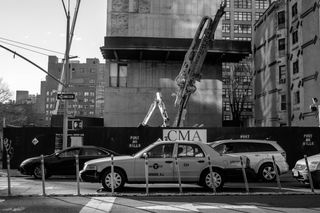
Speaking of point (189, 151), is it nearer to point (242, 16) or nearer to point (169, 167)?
point (169, 167)

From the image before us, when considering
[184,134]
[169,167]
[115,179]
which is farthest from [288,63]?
[115,179]

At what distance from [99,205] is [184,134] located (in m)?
12.6

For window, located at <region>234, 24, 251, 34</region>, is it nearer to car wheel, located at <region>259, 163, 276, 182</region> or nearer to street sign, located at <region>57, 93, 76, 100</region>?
street sign, located at <region>57, 93, 76, 100</region>

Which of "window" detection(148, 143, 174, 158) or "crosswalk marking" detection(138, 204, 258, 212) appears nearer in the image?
"crosswalk marking" detection(138, 204, 258, 212)

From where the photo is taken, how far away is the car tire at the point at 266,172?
16.7 metres

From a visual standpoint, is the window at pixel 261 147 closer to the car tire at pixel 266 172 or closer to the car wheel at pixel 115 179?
the car tire at pixel 266 172

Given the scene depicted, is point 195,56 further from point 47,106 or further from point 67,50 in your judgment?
point 47,106

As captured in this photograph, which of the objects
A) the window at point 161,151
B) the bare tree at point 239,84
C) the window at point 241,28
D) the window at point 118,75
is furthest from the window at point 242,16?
the window at point 161,151

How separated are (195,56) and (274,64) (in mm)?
20360

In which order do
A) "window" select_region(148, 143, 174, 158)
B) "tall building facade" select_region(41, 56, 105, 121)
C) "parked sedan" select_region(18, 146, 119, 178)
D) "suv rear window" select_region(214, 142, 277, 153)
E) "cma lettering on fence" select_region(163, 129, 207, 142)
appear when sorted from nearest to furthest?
"window" select_region(148, 143, 174, 158), "suv rear window" select_region(214, 142, 277, 153), "parked sedan" select_region(18, 146, 119, 178), "cma lettering on fence" select_region(163, 129, 207, 142), "tall building facade" select_region(41, 56, 105, 121)

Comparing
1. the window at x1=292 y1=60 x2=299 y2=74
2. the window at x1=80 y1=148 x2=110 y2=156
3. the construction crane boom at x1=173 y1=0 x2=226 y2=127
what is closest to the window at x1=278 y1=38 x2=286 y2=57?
the window at x1=292 y1=60 x2=299 y2=74

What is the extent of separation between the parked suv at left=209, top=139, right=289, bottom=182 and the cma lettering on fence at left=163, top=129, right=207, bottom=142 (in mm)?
5320

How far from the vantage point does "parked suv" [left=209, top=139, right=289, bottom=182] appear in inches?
655

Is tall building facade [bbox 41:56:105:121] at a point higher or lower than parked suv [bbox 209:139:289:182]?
higher
